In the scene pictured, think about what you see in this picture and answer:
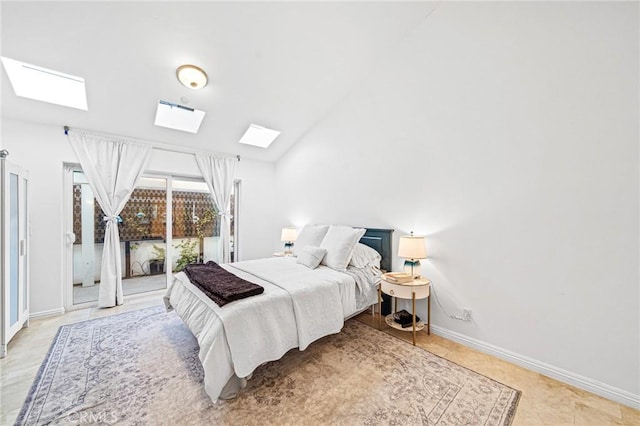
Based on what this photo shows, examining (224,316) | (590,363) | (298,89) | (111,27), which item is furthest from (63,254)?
(590,363)

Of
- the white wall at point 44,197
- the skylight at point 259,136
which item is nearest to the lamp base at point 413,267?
the skylight at point 259,136

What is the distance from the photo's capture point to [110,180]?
11.5 ft

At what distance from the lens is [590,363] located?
186 cm

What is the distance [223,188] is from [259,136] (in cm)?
115

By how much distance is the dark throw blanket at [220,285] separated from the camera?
1.94 metres

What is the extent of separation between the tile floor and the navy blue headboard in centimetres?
77

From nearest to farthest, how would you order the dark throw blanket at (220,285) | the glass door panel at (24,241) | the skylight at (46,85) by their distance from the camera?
the dark throw blanket at (220,285), the skylight at (46,85), the glass door panel at (24,241)

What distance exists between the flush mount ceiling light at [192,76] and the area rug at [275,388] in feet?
9.08

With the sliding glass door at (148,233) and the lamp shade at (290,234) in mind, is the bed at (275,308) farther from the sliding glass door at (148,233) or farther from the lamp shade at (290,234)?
the sliding glass door at (148,233)

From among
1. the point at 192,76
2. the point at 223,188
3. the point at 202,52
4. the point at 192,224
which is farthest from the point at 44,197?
the point at 202,52

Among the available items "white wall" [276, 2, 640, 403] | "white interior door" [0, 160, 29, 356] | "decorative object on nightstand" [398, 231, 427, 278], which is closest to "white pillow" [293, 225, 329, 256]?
"white wall" [276, 2, 640, 403]

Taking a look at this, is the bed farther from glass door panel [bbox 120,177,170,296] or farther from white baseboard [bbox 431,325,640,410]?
glass door panel [bbox 120,177,170,296]

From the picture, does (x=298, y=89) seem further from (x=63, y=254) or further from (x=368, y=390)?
(x=63, y=254)

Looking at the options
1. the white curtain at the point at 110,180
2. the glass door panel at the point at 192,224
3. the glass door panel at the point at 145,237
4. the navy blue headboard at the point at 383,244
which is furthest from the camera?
the glass door panel at the point at 192,224
